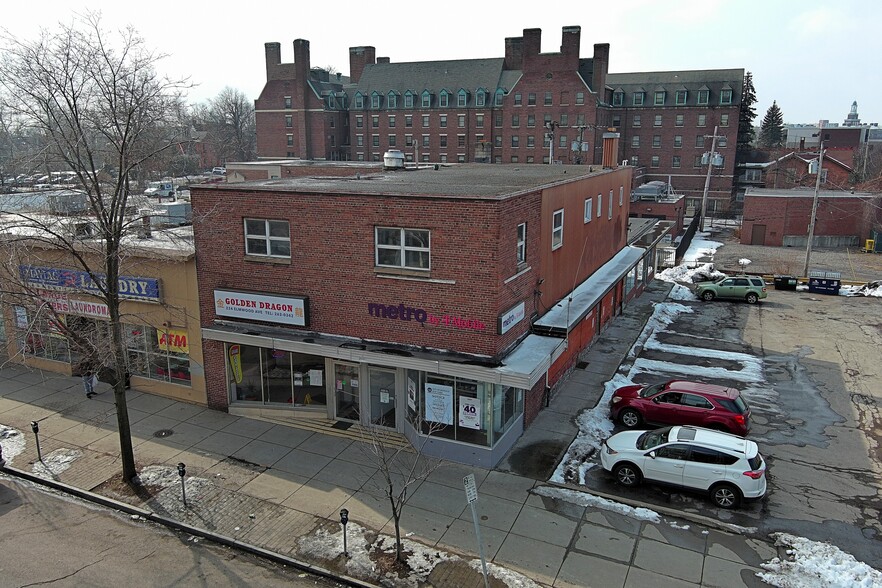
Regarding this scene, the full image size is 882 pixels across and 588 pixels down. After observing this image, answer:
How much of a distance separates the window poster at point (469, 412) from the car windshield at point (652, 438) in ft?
13.0

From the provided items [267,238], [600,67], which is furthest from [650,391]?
[600,67]

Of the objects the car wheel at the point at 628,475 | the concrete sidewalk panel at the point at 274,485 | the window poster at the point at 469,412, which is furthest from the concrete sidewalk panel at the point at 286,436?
the car wheel at the point at 628,475

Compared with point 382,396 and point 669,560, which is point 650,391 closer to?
point 669,560

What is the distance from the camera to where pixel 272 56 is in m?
89.4

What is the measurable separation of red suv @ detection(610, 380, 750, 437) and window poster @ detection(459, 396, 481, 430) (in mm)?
5195

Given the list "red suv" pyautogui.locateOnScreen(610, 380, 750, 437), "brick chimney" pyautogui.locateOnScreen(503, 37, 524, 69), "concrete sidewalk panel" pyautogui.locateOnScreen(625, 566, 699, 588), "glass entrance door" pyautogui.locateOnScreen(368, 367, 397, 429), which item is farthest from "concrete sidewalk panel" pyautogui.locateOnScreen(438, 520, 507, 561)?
"brick chimney" pyautogui.locateOnScreen(503, 37, 524, 69)

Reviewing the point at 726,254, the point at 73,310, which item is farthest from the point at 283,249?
the point at 726,254

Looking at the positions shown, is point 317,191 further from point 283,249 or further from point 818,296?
point 818,296

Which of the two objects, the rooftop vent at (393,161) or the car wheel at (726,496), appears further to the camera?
the rooftop vent at (393,161)

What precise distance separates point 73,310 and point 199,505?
34.6 feet

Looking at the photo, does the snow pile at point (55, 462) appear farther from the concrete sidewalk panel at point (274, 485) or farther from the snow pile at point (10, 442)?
the concrete sidewalk panel at point (274, 485)

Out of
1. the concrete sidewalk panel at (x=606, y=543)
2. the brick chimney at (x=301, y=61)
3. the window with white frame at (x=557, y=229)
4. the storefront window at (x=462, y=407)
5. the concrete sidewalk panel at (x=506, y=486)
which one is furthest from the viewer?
the brick chimney at (x=301, y=61)

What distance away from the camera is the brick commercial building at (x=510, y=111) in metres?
78.6

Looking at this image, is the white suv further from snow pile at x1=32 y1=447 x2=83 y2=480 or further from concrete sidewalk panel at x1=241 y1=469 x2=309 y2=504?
snow pile at x1=32 y1=447 x2=83 y2=480
